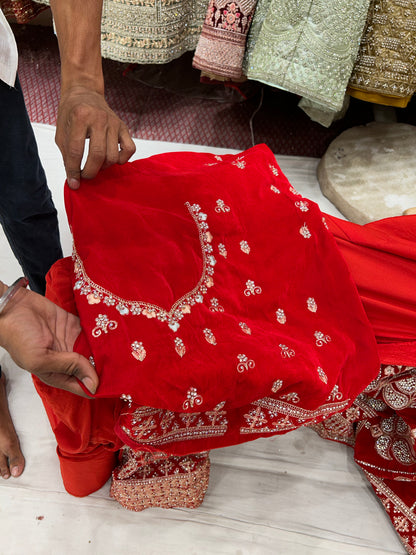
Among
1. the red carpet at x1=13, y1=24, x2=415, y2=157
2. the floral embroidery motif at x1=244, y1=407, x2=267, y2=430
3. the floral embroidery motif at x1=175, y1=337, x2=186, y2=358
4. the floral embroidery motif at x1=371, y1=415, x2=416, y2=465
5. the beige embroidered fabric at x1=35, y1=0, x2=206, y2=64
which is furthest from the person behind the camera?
the red carpet at x1=13, y1=24, x2=415, y2=157

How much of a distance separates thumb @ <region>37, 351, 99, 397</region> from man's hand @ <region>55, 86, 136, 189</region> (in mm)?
316

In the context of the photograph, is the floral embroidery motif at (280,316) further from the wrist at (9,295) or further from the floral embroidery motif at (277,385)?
the wrist at (9,295)

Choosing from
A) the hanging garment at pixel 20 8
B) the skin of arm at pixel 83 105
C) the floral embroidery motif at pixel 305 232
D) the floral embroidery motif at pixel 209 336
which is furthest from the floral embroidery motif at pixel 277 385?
the hanging garment at pixel 20 8

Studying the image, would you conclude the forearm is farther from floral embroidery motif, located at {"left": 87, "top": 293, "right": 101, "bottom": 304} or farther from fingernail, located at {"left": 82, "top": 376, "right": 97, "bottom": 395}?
fingernail, located at {"left": 82, "top": 376, "right": 97, "bottom": 395}

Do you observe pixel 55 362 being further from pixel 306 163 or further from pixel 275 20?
pixel 306 163

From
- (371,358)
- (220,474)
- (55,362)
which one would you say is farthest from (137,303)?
(220,474)

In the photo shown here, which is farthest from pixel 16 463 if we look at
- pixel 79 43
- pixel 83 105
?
pixel 79 43

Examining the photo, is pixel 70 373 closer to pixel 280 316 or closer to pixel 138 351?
pixel 138 351

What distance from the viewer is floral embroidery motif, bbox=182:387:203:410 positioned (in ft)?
2.33

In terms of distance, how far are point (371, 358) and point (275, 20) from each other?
3.61 ft

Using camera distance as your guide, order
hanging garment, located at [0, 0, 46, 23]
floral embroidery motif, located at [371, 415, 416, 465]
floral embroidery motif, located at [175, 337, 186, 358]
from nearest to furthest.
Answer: floral embroidery motif, located at [175, 337, 186, 358]
floral embroidery motif, located at [371, 415, 416, 465]
hanging garment, located at [0, 0, 46, 23]

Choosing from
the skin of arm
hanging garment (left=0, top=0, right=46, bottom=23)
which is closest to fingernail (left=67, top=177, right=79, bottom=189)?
the skin of arm

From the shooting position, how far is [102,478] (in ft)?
3.45

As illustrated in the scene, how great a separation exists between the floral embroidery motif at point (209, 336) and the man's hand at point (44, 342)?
191 millimetres
